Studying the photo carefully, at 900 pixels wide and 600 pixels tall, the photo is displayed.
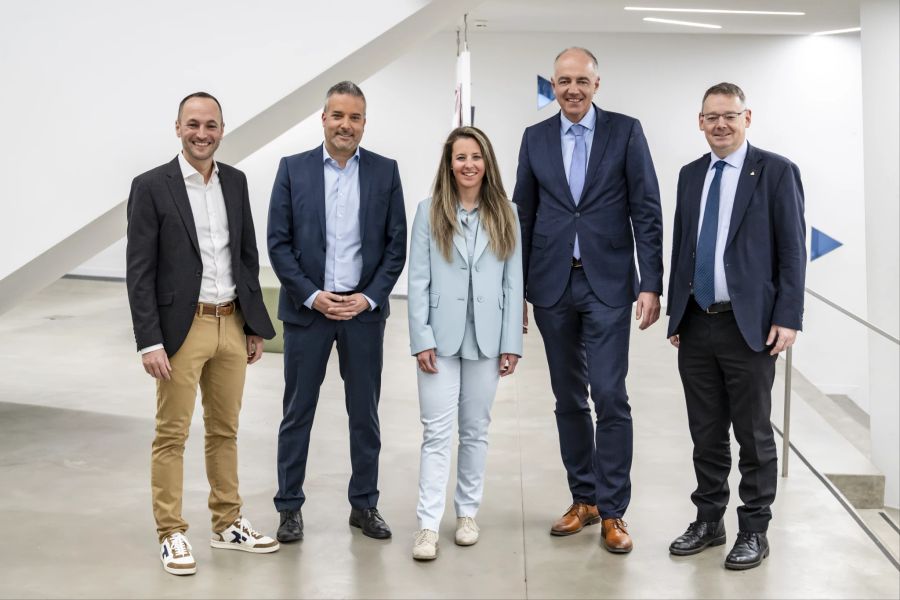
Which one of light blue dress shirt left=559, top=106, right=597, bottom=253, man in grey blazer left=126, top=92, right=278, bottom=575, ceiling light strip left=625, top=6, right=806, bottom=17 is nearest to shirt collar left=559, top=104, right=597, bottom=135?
light blue dress shirt left=559, top=106, right=597, bottom=253

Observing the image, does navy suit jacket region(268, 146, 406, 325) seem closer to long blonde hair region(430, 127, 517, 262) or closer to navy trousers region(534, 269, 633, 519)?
long blonde hair region(430, 127, 517, 262)

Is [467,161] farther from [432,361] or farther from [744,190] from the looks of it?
[744,190]

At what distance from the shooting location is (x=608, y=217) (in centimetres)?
372

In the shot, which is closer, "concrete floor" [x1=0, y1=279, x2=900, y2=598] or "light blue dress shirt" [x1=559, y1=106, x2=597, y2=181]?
"concrete floor" [x1=0, y1=279, x2=900, y2=598]

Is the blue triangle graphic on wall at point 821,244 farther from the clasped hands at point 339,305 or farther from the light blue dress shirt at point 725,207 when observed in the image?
the clasped hands at point 339,305

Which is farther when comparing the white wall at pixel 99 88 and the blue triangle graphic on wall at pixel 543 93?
the blue triangle graphic on wall at pixel 543 93

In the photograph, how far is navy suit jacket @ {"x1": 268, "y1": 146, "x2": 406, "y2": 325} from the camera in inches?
148

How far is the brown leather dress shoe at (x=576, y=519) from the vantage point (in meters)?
3.94

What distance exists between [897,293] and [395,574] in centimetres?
566

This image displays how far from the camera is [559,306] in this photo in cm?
378

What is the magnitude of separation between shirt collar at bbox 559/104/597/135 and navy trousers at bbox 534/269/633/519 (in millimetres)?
500

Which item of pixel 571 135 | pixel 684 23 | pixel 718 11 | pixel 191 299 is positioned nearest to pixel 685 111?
pixel 684 23

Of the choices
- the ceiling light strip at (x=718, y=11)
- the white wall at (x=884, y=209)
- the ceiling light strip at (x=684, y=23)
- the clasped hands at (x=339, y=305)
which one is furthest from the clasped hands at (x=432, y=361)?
the ceiling light strip at (x=684, y=23)

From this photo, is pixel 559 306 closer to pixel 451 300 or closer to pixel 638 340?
pixel 451 300
